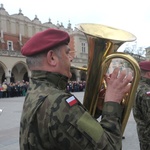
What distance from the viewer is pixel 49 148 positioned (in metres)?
1.25

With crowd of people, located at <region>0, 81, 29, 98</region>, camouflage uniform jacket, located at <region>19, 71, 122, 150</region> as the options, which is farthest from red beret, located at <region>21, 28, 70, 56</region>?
crowd of people, located at <region>0, 81, 29, 98</region>

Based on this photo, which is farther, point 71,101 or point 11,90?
point 11,90

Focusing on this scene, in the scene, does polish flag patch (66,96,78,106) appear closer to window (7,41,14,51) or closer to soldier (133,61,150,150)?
soldier (133,61,150,150)

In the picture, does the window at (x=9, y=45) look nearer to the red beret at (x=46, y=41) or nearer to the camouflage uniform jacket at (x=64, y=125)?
the red beret at (x=46, y=41)

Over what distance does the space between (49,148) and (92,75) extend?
0.65 m

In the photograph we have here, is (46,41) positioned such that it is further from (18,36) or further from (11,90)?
(18,36)

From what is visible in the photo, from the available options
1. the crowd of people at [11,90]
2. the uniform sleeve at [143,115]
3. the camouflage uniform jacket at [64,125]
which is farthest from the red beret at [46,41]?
the crowd of people at [11,90]

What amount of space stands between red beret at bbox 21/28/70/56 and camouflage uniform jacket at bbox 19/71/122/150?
0.24 metres

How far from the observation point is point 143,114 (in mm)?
3023

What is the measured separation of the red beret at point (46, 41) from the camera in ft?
4.63

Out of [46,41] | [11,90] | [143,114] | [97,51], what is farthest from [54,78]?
[11,90]

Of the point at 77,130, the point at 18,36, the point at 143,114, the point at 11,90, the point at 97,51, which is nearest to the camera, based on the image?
the point at 77,130

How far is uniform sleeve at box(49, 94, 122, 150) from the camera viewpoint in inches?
46.7

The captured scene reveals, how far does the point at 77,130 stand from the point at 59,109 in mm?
142
